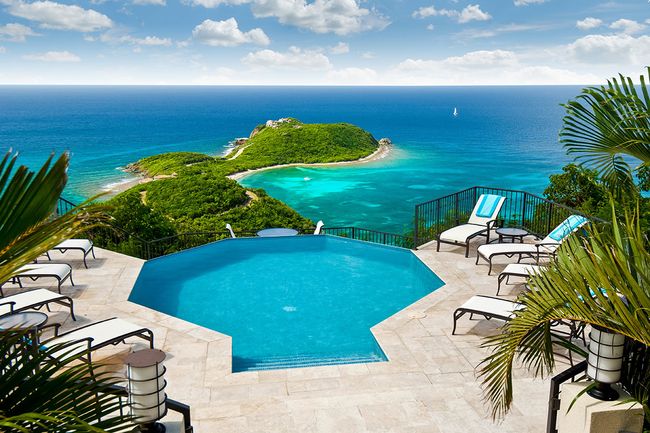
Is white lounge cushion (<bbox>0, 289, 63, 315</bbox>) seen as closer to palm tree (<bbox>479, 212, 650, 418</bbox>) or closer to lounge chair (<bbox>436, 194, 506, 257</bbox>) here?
palm tree (<bbox>479, 212, 650, 418</bbox>)

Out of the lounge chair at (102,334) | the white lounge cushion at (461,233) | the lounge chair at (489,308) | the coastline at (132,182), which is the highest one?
the white lounge cushion at (461,233)

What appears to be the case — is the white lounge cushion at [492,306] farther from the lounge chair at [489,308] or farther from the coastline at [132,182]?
the coastline at [132,182]

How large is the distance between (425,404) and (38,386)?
14.9ft

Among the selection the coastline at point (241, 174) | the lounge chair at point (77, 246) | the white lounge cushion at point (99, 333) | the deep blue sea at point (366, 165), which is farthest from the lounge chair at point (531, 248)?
the coastline at point (241, 174)

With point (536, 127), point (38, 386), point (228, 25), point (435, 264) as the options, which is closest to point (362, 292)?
point (435, 264)

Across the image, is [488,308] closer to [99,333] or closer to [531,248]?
[531,248]

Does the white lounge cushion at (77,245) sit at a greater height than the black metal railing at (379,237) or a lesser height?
greater

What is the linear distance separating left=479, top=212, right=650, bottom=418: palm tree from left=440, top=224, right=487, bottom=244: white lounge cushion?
728 centimetres

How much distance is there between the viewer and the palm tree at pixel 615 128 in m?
3.90

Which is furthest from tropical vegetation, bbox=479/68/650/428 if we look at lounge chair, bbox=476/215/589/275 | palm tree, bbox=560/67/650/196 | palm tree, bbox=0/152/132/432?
lounge chair, bbox=476/215/589/275

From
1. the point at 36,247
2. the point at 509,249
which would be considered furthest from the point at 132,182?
the point at 36,247

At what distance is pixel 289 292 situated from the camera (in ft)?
33.0

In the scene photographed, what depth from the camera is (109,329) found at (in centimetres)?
668

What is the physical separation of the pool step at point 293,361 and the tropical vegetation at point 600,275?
3.82m
